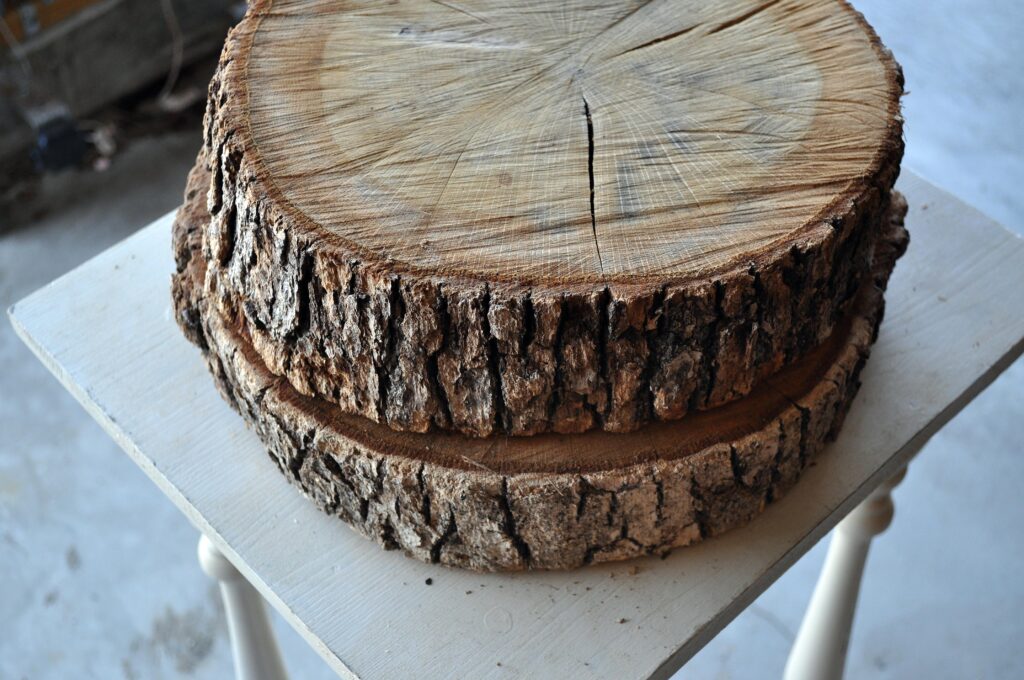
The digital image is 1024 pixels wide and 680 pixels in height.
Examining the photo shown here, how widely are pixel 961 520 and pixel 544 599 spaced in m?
1.12

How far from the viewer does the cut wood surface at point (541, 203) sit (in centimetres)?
94

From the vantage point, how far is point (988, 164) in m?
2.46

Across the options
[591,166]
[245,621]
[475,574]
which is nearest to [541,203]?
[591,166]

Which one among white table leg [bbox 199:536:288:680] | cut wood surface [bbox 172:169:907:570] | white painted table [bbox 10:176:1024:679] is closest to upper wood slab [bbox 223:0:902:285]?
cut wood surface [bbox 172:169:907:570]

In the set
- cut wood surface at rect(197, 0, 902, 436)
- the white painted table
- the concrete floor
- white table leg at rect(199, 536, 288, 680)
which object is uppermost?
cut wood surface at rect(197, 0, 902, 436)

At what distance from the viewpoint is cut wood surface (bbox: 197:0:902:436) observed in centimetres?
94

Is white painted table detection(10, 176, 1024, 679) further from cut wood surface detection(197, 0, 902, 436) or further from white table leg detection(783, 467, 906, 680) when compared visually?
cut wood surface detection(197, 0, 902, 436)

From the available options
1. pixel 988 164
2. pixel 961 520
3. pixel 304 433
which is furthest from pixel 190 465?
pixel 988 164

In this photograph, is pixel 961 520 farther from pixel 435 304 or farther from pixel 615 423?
pixel 435 304

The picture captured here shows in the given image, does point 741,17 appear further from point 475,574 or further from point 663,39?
point 475,574

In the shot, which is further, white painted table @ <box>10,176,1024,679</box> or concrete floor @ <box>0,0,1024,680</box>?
concrete floor @ <box>0,0,1024,680</box>

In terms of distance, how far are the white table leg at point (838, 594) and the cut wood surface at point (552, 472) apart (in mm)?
312

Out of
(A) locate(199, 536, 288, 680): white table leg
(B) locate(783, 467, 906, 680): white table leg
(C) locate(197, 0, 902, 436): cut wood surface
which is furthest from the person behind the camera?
(B) locate(783, 467, 906, 680): white table leg

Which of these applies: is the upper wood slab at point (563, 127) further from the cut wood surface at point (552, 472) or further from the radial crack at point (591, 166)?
the cut wood surface at point (552, 472)
